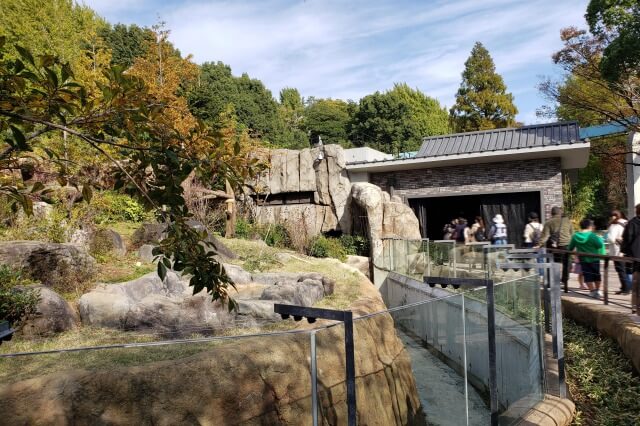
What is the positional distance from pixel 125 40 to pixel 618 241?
1171 inches

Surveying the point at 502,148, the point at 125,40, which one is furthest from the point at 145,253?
the point at 125,40

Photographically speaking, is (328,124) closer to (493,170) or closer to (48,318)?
(493,170)

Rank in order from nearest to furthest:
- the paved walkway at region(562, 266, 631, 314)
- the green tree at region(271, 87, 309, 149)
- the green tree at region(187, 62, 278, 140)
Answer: the paved walkway at region(562, 266, 631, 314)
the green tree at region(187, 62, 278, 140)
the green tree at region(271, 87, 309, 149)

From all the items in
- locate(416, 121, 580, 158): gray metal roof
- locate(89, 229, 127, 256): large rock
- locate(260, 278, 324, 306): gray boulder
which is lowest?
locate(260, 278, 324, 306): gray boulder

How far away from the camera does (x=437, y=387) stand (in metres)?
4.44

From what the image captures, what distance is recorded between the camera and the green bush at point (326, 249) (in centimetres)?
1845

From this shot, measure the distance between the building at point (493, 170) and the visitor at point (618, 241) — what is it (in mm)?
5689

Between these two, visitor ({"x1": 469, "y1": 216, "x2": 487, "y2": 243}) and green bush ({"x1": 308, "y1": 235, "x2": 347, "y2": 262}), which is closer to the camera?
visitor ({"x1": 469, "y1": 216, "x2": 487, "y2": 243})

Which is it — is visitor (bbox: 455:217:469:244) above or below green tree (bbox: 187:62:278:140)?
below

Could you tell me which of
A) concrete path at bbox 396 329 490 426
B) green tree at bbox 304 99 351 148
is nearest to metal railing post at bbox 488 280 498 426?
concrete path at bbox 396 329 490 426

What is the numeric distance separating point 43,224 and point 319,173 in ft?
40.9

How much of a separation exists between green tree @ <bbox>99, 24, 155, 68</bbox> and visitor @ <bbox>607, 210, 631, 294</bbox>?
27.2 meters

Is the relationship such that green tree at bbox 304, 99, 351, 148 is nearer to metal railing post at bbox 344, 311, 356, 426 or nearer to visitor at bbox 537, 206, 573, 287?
visitor at bbox 537, 206, 573, 287

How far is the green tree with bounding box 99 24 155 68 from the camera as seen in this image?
100 feet
